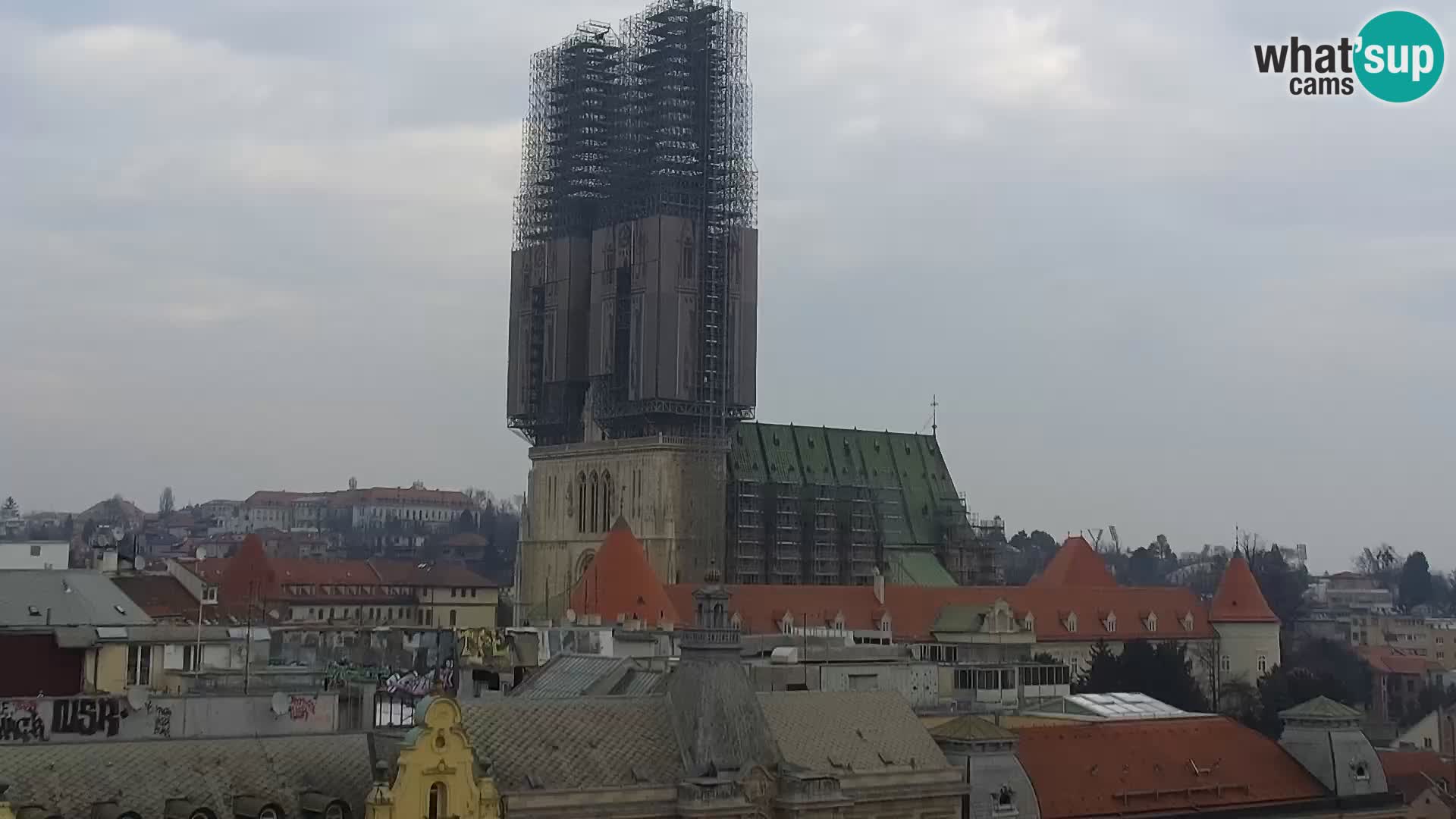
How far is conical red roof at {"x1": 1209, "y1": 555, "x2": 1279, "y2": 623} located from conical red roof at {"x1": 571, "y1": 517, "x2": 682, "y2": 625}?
49.7 metres

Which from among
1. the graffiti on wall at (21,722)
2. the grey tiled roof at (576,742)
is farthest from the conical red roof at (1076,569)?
the graffiti on wall at (21,722)

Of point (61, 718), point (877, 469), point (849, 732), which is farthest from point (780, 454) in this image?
point (61, 718)

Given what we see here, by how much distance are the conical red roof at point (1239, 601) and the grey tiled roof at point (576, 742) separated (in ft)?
344

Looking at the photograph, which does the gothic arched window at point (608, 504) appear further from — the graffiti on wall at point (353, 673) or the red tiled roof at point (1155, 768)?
the red tiled roof at point (1155, 768)

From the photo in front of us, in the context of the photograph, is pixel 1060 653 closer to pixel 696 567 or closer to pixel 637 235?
pixel 696 567

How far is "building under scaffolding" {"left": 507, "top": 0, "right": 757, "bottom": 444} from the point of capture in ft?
471

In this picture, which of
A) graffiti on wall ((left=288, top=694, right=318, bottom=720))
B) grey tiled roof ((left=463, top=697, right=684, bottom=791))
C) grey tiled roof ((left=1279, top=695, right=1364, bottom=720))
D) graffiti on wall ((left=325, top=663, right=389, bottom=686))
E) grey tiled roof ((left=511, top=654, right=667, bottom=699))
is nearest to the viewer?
grey tiled roof ((left=463, top=697, right=684, bottom=791))

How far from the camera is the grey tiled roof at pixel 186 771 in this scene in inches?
Answer: 1715

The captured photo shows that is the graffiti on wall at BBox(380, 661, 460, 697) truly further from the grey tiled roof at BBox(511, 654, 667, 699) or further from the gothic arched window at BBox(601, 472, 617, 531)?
the gothic arched window at BBox(601, 472, 617, 531)

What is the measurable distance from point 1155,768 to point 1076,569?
313 ft

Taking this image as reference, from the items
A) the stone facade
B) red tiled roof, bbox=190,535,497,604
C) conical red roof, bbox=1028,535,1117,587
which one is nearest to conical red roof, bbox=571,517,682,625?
the stone facade

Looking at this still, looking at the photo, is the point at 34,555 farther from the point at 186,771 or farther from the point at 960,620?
the point at 960,620

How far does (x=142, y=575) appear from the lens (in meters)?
117

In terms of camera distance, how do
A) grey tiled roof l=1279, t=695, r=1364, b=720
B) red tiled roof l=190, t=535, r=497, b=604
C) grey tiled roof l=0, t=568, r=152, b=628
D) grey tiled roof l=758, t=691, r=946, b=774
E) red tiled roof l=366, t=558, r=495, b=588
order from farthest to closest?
red tiled roof l=366, t=558, r=495, b=588 < red tiled roof l=190, t=535, r=497, b=604 < grey tiled roof l=1279, t=695, r=1364, b=720 < grey tiled roof l=0, t=568, r=152, b=628 < grey tiled roof l=758, t=691, r=946, b=774
